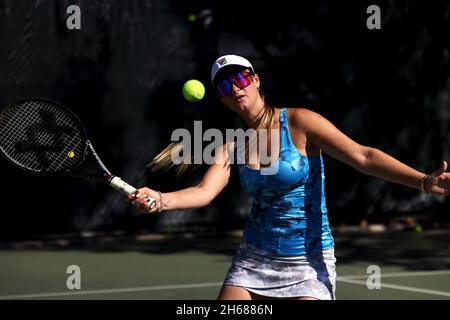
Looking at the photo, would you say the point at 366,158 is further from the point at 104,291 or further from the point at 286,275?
the point at 104,291

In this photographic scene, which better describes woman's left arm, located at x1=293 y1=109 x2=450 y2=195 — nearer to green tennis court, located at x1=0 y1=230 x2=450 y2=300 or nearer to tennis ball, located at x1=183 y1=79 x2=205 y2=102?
tennis ball, located at x1=183 y1=79 x2=205 y2=102

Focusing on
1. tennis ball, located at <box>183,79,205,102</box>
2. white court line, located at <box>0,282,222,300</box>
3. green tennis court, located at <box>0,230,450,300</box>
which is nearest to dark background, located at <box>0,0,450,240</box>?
green tennis court, located at <box>0,230,450,300</box>

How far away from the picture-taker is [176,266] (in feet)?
35.1

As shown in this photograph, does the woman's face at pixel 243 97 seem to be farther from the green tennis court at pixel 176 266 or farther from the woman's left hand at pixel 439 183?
the green tennis court at pixel 176 266

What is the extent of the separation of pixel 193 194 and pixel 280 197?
0.42m

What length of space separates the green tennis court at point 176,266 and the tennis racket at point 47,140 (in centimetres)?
265

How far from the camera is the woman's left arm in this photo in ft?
15.6

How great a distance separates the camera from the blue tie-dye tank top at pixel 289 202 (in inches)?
203

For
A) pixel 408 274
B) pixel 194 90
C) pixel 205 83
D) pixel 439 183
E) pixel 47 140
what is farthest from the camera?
pixel 205 83

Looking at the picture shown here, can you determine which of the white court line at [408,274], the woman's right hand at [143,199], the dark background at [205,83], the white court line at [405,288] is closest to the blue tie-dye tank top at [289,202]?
the woman's right hand at [143,199]

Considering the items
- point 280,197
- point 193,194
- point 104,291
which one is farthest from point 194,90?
point 104,291

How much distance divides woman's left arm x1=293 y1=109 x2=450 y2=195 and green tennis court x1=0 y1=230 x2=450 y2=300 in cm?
371

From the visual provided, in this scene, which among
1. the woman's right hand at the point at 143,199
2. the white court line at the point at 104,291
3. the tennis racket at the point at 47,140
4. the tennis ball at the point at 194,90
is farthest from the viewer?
the white court line at the point at 104,291
